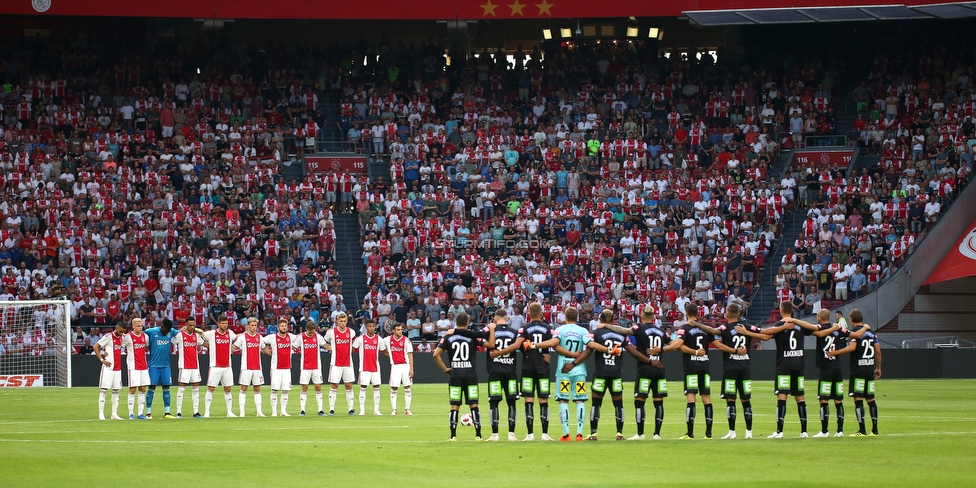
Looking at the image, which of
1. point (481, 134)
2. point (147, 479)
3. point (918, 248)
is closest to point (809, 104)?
point (918, 248)

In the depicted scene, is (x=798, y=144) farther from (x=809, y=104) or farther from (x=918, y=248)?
(x=918, y=248)

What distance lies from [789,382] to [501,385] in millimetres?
4517

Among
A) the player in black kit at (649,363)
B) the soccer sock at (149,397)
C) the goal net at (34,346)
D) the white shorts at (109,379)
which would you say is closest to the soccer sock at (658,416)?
the player in black kit at (649,363)

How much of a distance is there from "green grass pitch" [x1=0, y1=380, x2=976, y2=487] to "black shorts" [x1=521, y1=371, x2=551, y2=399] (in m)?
0.78

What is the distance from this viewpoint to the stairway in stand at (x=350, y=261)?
43031 mm

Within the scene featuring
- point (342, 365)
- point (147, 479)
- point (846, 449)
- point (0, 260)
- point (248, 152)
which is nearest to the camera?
point (147, 479)

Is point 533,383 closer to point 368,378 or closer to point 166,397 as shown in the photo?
point 368,378

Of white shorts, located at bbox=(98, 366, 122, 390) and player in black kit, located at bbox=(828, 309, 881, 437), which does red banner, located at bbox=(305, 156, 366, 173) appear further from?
player in black kit, located at bbox=(828, 309, 881, 437)

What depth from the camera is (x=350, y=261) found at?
145ft

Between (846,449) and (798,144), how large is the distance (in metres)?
31.5

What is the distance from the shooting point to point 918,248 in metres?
42.8

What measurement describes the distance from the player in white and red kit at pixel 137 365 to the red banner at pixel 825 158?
28.1 metres

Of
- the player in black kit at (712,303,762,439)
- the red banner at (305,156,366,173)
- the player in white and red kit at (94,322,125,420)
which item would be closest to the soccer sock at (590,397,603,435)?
the player in black kit at (712,303,762,439)

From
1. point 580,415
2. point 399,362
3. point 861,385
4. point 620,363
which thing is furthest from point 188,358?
point 861,385
